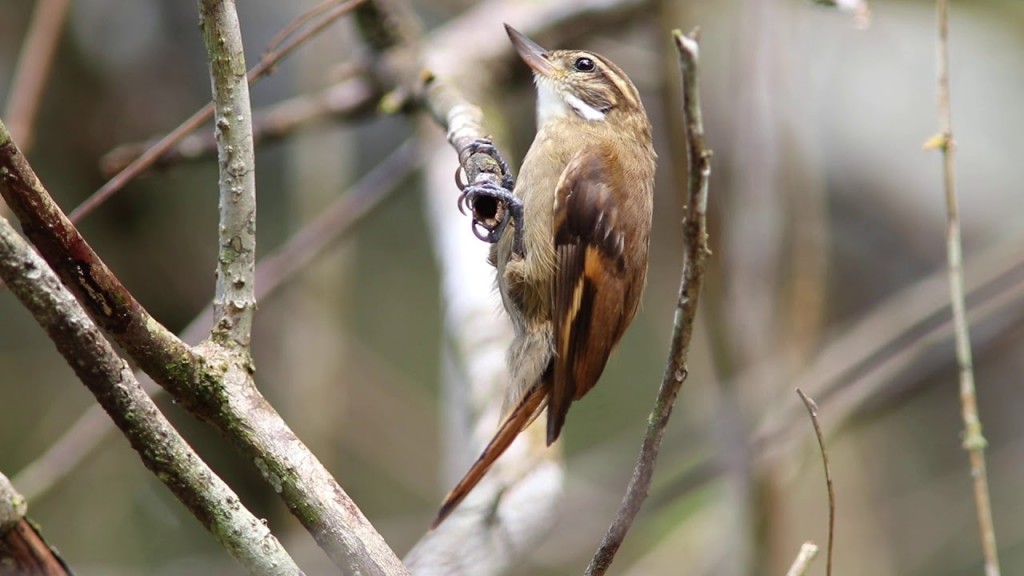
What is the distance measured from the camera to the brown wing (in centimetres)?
288

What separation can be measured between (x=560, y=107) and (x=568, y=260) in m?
0.77

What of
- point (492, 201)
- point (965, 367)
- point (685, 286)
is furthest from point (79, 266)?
point (965, 367)

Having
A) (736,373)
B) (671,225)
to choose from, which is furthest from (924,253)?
(736,373)

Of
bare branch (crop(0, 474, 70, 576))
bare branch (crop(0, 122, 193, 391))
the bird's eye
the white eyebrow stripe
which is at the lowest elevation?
bare branch (crop(0, 474, 70, 576))

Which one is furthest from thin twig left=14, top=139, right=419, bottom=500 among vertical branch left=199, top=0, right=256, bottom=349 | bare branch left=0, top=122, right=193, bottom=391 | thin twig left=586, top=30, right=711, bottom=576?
thin twig left=586, top=30, right=711, bottom=576

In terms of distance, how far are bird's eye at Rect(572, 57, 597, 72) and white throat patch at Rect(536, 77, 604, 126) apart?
0.38ft

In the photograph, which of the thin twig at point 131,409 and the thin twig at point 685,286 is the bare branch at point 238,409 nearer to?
the thin twig at point 131,409

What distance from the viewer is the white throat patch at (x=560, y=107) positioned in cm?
355

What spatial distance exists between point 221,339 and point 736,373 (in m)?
2.35

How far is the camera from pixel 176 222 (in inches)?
217

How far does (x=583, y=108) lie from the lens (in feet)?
11.7

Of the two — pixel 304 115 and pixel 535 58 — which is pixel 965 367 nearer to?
pixel 535 58

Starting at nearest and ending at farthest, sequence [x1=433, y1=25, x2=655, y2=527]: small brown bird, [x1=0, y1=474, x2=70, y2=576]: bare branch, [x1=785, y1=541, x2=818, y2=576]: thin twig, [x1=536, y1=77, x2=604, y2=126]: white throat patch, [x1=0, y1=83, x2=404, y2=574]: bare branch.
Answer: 1. [x1=0, y1=474, x2=70, y2=576]: bare branch
2. [x1=0, y1=83, x2=404, y2=574]: bare branch
3. [x1=785, y1=541, x2=818, y2=576]: thin twig
4. [x1=433, y1=25, x2=655, y2=527]: small brown bird
5. [x1=536, y1=77, x2=604, y2=126]: white throat patch

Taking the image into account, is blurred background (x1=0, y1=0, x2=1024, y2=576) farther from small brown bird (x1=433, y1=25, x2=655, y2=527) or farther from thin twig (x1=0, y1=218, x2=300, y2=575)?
thin twig (x1=0, y1=218, x2=300, y2=575)
